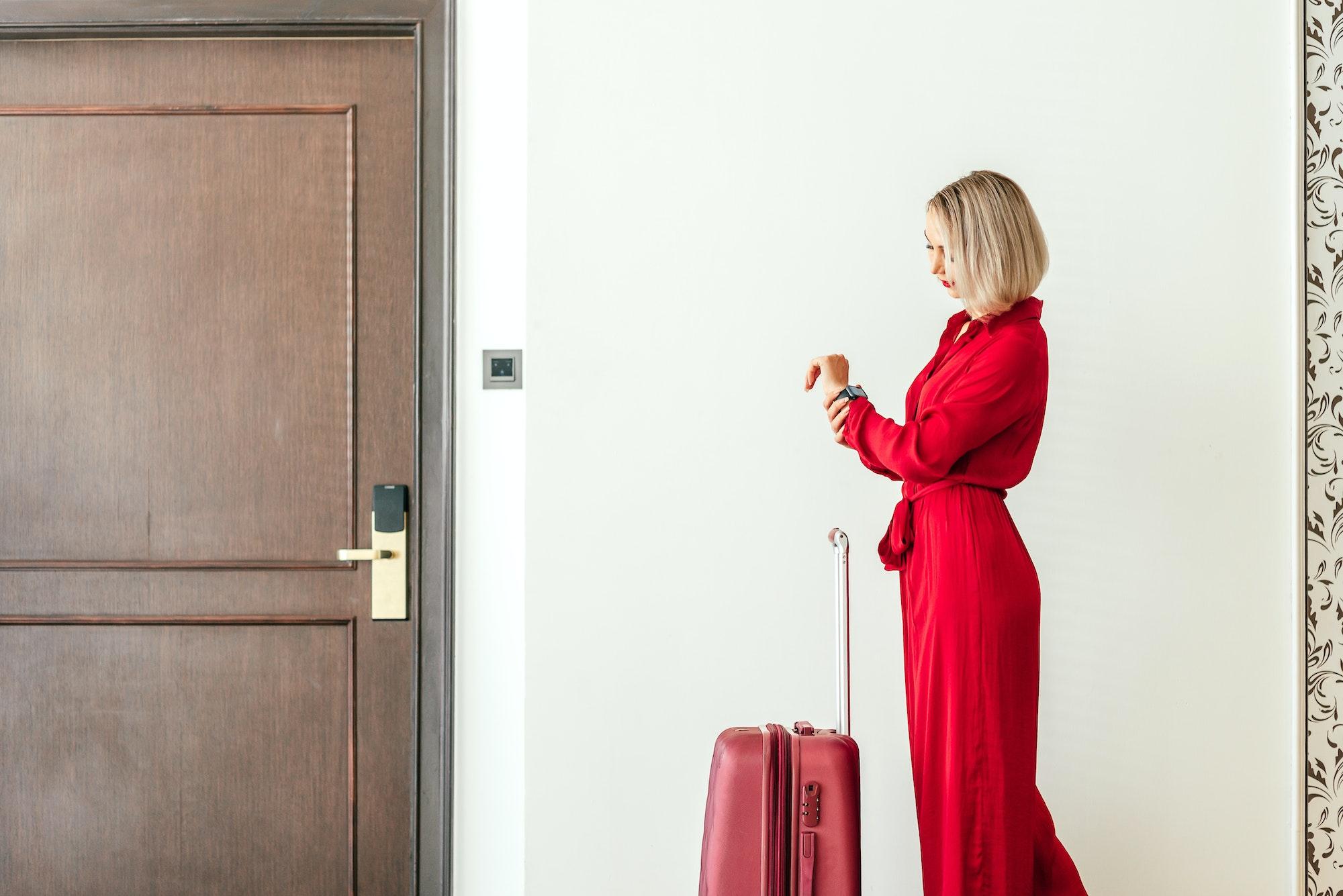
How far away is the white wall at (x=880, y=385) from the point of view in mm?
1885

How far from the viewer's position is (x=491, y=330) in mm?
1996

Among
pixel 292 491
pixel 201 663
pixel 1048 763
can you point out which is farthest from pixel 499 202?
pixel 1048 763

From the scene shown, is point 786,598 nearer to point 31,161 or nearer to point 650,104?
point 650,104

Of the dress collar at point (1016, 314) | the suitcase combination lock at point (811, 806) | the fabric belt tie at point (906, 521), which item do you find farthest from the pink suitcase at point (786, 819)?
the dress collar at point (1016, 314)

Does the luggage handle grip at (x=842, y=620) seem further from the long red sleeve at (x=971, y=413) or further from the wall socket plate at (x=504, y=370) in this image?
the wall socket plate at (x=504, y=370)

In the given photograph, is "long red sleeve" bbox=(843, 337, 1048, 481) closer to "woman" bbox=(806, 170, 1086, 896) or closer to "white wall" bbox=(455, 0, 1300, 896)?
"woman" bbox=(806, 170, 1086, 896)

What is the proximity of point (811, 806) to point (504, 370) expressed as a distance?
3.43ft

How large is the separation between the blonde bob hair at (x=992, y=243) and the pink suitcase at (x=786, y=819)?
0.73 meters

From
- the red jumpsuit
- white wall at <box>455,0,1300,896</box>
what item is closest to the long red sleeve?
the red jumpsuit

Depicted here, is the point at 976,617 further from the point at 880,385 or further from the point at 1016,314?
the point at 880,385

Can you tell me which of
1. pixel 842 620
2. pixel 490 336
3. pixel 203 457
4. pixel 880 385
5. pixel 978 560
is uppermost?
pixel 490 336

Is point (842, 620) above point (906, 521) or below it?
below

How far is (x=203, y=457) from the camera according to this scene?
2.03 metres

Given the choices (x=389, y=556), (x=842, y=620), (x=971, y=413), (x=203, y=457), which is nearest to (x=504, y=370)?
(x=389, y=556)
